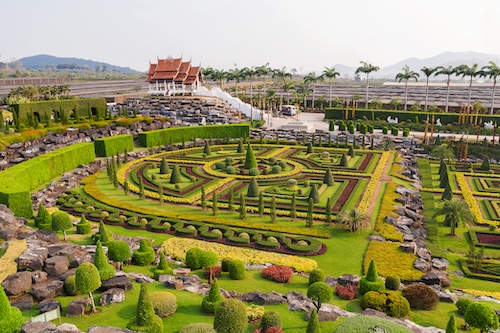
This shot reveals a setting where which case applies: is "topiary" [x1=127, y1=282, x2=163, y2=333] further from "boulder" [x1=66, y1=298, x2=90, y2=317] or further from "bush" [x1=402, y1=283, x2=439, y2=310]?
"bush" [x1=402, y1=283, x2=439, y2=310]

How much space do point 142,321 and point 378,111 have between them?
7747 centimetres

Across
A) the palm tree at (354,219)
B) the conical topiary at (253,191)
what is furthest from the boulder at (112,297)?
the conical topiary at (253,191)

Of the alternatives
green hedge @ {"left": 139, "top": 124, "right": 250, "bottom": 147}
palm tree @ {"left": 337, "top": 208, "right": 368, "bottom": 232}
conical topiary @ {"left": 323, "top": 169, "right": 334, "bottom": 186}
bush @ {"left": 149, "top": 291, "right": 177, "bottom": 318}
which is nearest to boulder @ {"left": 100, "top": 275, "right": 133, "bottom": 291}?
bush @ {"left": 149, "top": 291, "right": 177, "bottom": 318}

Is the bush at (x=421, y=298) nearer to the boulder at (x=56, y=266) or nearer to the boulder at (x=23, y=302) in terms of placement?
the boulder at (x=56, y=266)

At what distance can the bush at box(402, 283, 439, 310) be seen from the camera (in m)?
20.0

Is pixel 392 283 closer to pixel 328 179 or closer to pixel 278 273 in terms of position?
pixel 278 273

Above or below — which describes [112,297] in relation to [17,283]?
below

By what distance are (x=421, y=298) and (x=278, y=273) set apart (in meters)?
7.50

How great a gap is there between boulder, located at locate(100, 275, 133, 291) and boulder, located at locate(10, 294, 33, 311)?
3.01m

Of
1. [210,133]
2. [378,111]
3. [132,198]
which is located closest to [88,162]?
[132,198]

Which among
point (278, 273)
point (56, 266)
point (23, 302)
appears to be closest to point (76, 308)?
point (23, 302)

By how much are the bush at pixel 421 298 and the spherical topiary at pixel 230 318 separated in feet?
31.0

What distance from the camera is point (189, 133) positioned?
69.3 m

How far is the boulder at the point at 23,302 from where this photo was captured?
17562mm
